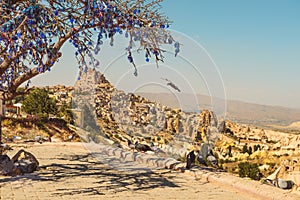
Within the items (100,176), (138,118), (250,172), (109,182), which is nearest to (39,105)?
(138,118)

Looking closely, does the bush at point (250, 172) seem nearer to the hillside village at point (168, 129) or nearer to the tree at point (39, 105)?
the hillside village at point (168, 129)

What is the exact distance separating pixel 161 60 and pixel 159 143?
7456 mm

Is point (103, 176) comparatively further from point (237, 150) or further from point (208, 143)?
point (237, 150)

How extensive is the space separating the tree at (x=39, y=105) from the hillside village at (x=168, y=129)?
1321 millimetres

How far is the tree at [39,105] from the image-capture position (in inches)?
648

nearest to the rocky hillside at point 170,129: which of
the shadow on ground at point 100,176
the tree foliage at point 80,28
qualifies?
the shadow on ground at point 100,176

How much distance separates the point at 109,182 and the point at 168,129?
239 inches

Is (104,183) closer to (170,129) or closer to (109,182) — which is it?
(109,182)

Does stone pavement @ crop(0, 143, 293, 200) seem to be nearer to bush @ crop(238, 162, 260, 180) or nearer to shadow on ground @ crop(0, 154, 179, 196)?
shadow on ground @ crop(0, 154, 179, 196)

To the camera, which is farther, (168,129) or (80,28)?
(168,129)

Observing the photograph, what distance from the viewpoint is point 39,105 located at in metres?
16.4

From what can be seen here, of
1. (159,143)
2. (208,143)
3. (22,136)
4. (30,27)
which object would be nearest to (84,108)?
(22,136)

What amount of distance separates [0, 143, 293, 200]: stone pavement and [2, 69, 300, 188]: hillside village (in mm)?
2311

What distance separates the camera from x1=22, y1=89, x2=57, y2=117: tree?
16.5 m
